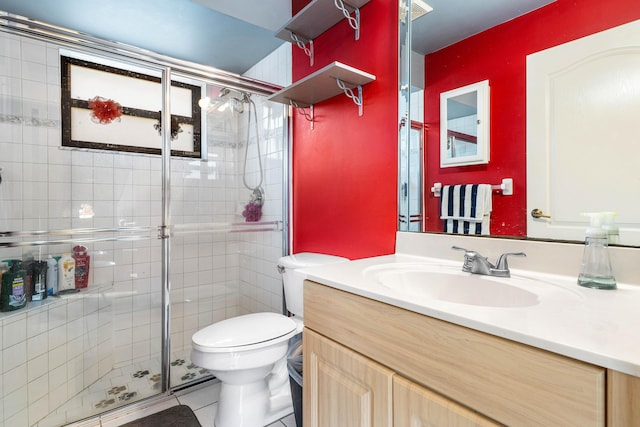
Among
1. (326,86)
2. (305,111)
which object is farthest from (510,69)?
(305,111)

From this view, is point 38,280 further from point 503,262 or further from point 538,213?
point 538,213

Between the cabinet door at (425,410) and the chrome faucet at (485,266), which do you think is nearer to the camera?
the cabinet door at (425,410)

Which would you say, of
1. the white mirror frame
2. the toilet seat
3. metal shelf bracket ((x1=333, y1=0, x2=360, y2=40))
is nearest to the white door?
the white mirror frame

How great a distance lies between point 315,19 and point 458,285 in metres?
1.46

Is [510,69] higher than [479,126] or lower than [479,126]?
higher

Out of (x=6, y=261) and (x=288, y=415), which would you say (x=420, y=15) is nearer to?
(x=288, y=415)

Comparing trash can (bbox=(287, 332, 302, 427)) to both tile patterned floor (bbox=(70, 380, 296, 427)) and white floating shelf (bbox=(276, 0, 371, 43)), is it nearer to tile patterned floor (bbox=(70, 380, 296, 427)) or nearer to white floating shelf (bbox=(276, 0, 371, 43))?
tile patterned floor (bbox=(70, 380, 296, 427))

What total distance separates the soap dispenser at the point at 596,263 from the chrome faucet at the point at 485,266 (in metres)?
0.16

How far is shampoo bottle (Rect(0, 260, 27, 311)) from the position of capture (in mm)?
1438

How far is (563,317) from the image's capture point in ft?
1.81

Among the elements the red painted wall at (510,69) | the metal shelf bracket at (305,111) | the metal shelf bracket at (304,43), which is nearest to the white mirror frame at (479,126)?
the red painted wall at (510,69)

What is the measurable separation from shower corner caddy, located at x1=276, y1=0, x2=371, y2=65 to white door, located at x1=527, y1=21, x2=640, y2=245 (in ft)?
2.80

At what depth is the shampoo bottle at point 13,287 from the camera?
1.44m

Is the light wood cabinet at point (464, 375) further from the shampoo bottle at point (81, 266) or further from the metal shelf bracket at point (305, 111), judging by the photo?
the shampoo bottle at point (81, 266)
